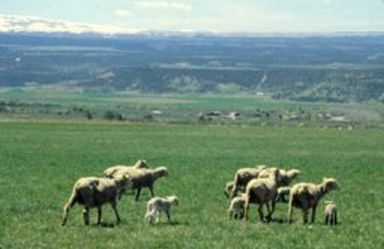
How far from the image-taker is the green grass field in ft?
67.7

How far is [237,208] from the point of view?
24.1 m

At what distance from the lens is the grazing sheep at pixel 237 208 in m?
A: 24.0

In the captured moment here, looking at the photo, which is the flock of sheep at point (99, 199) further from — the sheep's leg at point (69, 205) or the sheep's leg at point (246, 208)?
the sheep's leg at point (246, 208)

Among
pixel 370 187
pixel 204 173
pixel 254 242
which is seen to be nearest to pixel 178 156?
pixel 204 173

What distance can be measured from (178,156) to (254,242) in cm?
3195

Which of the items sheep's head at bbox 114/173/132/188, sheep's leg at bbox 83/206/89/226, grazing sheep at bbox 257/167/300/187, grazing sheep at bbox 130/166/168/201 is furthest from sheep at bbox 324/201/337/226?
grazing sheep at bbox 130/166/168/201

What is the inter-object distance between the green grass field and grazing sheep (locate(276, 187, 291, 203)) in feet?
1.41

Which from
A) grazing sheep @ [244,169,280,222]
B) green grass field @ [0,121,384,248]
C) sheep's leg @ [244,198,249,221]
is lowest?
green grass field @ [0,121,384,248]

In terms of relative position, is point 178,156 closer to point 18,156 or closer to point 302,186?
point 18,156

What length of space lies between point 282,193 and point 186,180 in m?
9.58

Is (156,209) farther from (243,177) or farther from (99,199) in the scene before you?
(243,177)

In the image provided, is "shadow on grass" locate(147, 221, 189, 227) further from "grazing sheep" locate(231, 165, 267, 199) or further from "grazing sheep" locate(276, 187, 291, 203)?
"grazing sheep" locate(231, 165, 267, 199)

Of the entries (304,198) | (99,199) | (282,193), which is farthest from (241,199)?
(99,199)

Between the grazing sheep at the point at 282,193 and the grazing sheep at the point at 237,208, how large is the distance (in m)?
2.74
